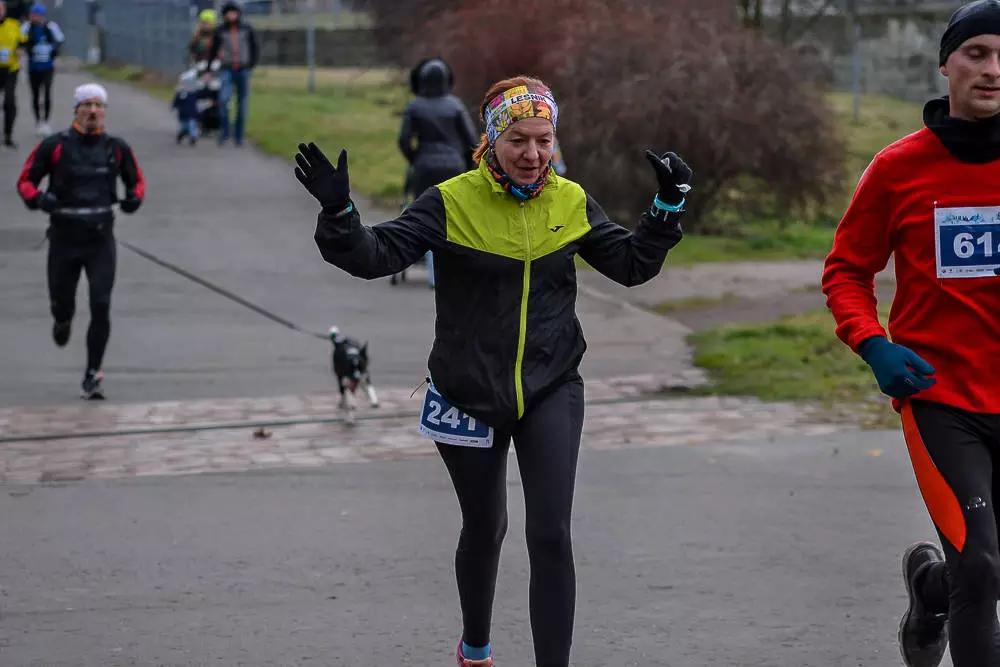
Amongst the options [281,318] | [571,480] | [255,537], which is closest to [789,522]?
[255,537]

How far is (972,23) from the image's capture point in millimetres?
4551

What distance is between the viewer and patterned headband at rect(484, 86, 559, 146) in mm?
4879

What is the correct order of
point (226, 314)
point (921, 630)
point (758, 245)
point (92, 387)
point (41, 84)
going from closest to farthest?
point (921, 630)
point (92, 387)
point (226, 314)
point (758, 245)
point (41, 84)

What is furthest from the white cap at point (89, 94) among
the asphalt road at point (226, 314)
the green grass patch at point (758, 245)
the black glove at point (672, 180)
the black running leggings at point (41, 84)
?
the black running leggings at point (41, 84)

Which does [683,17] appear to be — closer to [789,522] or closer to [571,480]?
[789,522]

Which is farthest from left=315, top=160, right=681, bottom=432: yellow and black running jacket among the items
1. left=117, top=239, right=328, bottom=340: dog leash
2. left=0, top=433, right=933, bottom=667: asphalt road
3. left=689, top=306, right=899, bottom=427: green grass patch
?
left=117, top=239, right=328, bottom=340: dog leash

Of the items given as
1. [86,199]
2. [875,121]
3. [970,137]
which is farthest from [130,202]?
[875,121]

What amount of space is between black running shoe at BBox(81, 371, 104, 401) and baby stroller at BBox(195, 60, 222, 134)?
13.3 meters

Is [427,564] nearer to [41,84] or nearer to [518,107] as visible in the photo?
[518,107]

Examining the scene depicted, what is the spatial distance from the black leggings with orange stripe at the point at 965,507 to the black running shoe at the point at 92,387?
6.95 m

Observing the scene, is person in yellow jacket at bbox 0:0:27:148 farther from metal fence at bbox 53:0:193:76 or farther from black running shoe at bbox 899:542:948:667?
black running shoe at bbox 899:542:948:667

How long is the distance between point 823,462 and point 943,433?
14.4ft

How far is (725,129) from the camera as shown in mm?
17172

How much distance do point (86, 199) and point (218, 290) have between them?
438cm
